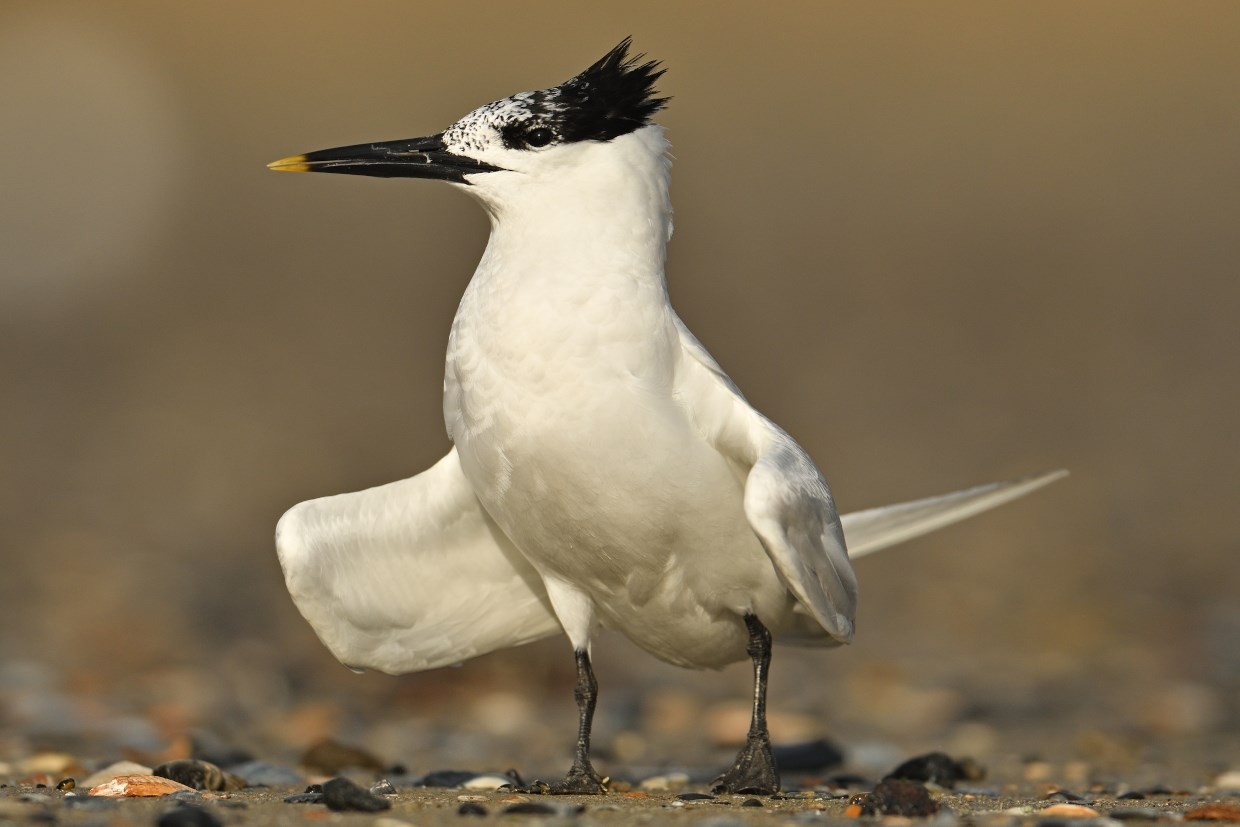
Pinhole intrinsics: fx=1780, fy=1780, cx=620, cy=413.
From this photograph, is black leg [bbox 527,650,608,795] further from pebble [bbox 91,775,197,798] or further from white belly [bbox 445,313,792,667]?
pebble [bbox 91,775,197,798]

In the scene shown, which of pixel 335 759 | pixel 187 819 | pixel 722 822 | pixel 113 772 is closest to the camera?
pixel 187 819

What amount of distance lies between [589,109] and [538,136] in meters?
0.20

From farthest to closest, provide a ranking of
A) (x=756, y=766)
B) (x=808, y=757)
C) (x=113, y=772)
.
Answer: (x=808, y=757) < (x=113, y=772) < (x=756, y=766)

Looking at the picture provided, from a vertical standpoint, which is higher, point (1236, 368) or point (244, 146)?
point (244, 146)

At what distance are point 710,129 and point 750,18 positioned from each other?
5.79 meters

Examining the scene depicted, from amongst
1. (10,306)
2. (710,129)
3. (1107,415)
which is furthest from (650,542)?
(710,129)

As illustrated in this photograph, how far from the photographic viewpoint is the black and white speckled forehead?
243 inches

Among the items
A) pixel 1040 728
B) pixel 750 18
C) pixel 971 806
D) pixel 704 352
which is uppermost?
pixel 750 18

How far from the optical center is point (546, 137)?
619 cm

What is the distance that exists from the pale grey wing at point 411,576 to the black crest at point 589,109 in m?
1.19

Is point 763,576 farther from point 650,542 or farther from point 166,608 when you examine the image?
point 166,608

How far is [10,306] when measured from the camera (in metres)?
21.2

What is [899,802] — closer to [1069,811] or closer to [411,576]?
[1069,811]

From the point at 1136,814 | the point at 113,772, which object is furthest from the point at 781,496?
the point at 113,772
